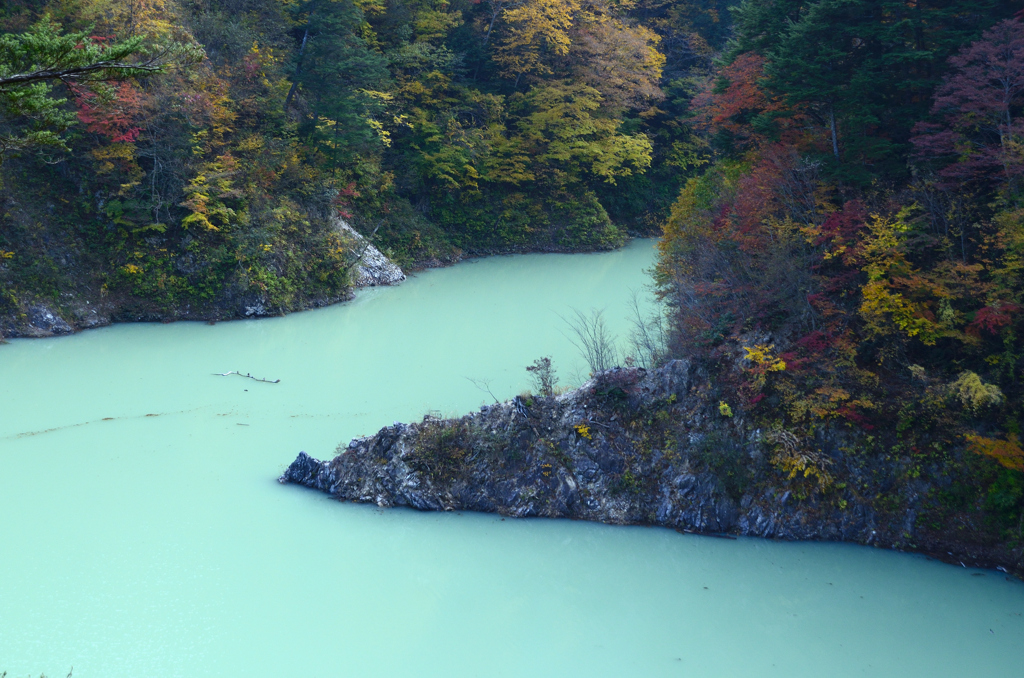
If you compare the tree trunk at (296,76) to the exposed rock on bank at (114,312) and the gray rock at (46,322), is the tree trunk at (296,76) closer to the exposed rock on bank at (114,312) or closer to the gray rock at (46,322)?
the exposed rock on bank at (114,312)

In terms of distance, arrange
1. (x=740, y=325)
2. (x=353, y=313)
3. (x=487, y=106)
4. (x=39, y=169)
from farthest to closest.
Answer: (x=487, y=106), (x=353, y=313), (x=39, y=169), (x=740, y=325)

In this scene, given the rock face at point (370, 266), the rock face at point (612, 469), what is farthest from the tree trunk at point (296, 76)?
the rock face at point (612, 469)

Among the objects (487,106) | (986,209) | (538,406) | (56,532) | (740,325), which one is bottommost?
(56,532)

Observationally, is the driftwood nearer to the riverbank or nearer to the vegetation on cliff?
the riverbank

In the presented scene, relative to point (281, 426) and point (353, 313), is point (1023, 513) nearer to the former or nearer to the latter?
point (281, 426)

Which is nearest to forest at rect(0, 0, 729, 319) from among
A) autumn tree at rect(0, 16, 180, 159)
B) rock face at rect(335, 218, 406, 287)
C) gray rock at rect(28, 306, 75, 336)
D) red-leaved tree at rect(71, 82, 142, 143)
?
red-leaved tree at rect(71, 82, 142, 143)

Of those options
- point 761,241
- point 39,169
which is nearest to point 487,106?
point 39,169
